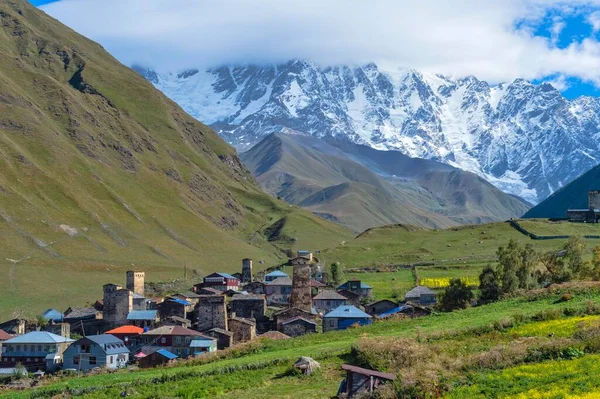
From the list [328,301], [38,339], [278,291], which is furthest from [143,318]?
[278,291]

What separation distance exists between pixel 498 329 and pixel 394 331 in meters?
11.1

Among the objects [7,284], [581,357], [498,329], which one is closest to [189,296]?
[7,284]

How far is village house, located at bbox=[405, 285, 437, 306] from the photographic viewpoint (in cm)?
10062

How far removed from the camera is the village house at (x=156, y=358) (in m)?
74.7

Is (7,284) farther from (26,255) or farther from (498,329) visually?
(498,329)

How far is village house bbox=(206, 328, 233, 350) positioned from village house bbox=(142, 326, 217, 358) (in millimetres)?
1956

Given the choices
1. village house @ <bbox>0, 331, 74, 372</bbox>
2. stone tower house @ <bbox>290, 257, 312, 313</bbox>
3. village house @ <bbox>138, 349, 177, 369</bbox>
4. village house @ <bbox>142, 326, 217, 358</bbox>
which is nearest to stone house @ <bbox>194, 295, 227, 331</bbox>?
village house @ <bbox>142, 326, 217, 358</bbox>

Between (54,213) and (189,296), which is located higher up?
(54,213)

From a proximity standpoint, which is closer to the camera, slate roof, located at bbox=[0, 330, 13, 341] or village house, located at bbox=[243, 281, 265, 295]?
slate roof, located at bbox=[0, 330, 13, 341]

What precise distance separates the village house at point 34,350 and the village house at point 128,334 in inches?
225

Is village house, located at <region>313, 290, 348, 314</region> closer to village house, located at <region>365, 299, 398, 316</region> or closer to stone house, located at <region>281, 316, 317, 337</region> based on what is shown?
village house, located at <region>365, 299, 398, 316</region>

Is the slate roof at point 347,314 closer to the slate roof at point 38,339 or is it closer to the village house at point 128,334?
the village house at point 128,334

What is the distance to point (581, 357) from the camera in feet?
117

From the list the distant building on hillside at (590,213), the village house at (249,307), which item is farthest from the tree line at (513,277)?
the distant building on hillside at (590,213)
